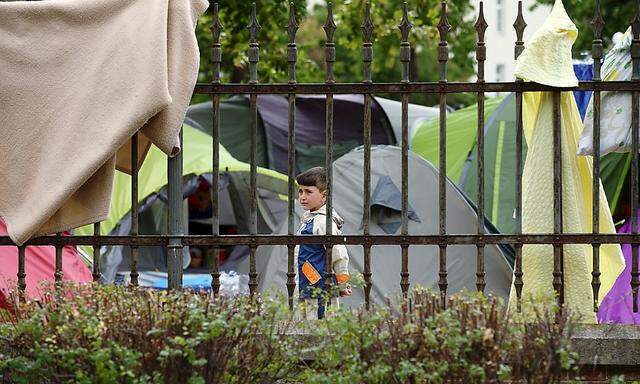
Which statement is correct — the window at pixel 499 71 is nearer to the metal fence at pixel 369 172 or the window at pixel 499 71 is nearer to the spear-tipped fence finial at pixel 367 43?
the metal fence at pixel 369 172

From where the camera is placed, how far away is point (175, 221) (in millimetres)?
5320

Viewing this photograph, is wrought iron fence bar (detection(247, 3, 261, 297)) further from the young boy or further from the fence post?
the young boy

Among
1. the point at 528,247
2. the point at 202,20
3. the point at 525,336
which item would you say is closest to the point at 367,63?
the point at 528,247

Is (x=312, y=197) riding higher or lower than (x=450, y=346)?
higher

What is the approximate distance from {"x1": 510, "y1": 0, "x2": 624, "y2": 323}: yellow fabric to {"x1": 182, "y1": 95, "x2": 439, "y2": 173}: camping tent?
769 centimetres

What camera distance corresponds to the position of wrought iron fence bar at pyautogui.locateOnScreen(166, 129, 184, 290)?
5285 millimetres

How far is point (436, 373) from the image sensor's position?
405cm

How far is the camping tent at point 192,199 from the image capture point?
35.3 ft

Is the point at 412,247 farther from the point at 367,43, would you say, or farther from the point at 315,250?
the point at 367,43

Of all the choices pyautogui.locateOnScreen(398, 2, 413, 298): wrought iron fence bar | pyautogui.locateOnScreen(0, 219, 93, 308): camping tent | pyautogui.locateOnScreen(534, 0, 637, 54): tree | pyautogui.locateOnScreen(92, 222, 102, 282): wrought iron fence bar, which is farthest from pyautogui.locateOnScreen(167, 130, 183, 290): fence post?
pyautogui.locateOnScreen(534, 0, 637, 54): tree

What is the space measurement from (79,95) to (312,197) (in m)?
2.01

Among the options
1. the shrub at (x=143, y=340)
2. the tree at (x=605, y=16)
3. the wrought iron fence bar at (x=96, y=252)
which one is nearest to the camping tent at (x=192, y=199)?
the wrought iron fence bar at (x=96, y=252)

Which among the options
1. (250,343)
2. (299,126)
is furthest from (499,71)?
(250,343)

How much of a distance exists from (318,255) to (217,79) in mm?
1529
